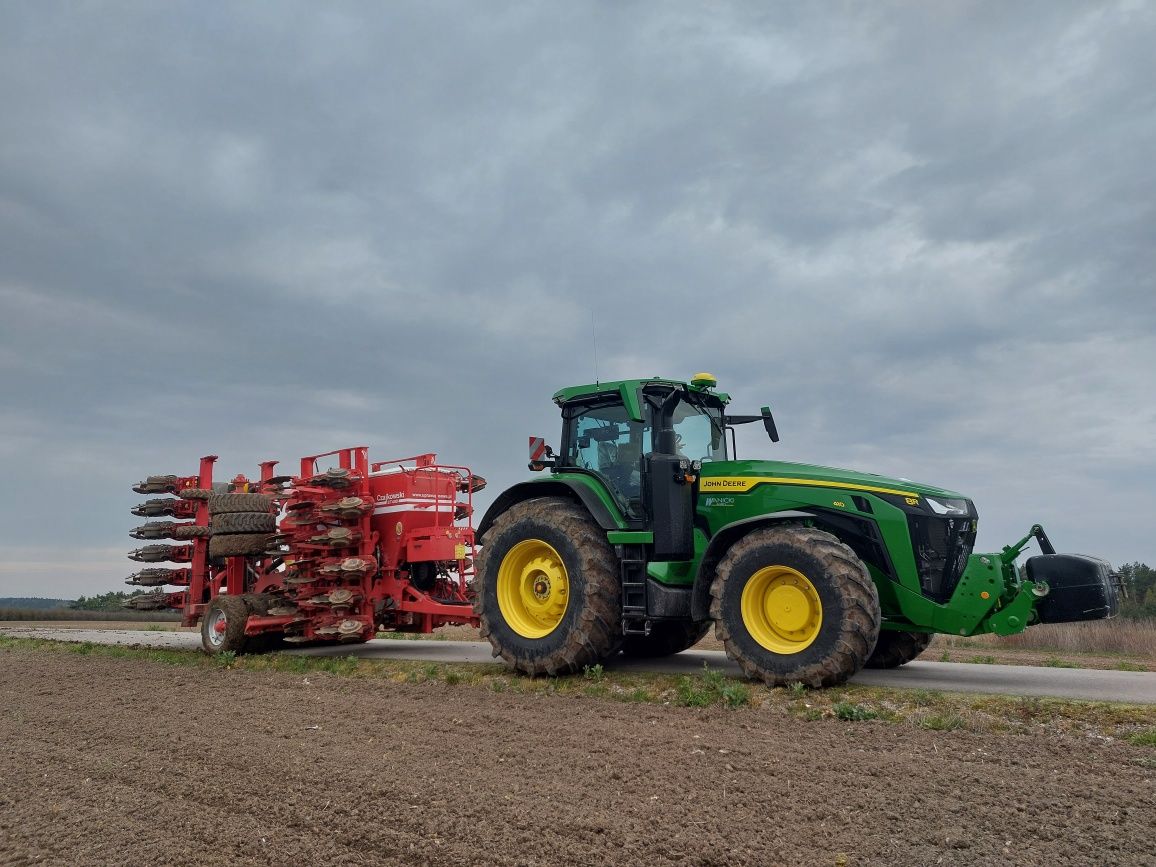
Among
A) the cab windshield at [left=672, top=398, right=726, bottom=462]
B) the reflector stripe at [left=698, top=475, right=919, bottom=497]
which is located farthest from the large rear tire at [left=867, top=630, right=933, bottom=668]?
the cab windshield at [left=672, top=398, right=726, bottom=462]

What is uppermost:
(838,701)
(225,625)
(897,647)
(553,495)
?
(553,495)

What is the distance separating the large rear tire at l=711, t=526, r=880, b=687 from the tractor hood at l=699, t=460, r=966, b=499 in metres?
0.62

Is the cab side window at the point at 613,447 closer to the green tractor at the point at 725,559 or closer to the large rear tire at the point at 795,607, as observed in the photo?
the green tractor at the point at 725,559

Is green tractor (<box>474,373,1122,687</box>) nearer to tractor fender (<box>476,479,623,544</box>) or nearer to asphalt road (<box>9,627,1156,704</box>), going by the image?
tractor fender (<box>476,479,623,544</box>)

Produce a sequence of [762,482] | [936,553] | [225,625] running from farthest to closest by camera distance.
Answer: [225,625] → [762,482] → [936,553]

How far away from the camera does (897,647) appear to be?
852cm

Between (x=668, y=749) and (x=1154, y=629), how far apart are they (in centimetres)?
1167

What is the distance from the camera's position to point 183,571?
13.4 meters

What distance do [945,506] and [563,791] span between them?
4.36m

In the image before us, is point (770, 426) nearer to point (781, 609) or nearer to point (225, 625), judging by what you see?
point (781, 609)

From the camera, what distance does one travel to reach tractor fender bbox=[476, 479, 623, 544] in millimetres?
8117

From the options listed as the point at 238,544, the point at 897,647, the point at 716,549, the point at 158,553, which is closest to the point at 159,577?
the point at 158,553

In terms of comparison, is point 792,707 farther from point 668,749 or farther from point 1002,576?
point 1002,576

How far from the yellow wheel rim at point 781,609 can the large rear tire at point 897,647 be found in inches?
76.0
